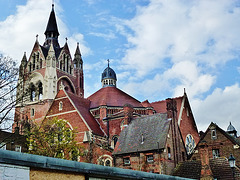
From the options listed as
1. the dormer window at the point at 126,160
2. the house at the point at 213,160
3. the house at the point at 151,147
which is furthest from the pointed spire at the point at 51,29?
the house at the point at 213,160

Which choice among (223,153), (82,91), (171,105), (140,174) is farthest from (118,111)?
(140,174)

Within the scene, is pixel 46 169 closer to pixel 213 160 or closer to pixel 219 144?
pixel 213 160

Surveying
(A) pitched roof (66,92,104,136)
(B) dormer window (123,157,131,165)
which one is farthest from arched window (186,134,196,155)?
(A) pitched roof (66,92,104,136)

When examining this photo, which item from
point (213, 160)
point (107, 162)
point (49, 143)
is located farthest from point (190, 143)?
point (49, 143)

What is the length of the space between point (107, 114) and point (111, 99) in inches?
146

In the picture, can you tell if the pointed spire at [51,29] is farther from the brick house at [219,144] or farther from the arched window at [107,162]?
the brick house at [219,144]

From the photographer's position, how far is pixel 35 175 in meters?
7.48

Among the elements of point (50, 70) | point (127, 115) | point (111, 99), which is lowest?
point (127, 115)

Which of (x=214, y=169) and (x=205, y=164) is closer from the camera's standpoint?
(x=205, y=164)

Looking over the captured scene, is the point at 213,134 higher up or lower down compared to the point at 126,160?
higher up

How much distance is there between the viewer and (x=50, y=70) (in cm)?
6662

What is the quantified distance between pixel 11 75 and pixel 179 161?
22.4m

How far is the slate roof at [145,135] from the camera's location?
36.0 meters

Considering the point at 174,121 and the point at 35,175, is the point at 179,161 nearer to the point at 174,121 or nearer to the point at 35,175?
the point at 174,121
